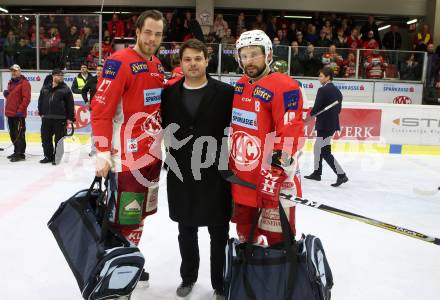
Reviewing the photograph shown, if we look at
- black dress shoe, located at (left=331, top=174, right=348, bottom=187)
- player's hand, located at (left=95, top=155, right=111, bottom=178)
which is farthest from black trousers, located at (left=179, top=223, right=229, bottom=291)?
black dress shoe, located at (left=331, top=174, right=348, bottom=187)

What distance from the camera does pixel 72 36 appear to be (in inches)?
352

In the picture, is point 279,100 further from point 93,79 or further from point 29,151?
point 29,151

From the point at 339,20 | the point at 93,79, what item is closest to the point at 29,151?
the point at 93,79

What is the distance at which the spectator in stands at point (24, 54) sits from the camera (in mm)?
9222

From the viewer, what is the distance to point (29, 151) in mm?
7629

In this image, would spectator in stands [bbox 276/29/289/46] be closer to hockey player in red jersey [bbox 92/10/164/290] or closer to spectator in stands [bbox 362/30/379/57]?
spectator in stands [bbox 362/30/379/57]

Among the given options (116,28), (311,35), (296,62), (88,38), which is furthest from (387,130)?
(116,28)

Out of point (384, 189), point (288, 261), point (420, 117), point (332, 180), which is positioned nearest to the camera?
point (288, 261)

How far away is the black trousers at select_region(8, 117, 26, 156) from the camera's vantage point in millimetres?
6764

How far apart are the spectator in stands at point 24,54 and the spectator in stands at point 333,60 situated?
5930mm

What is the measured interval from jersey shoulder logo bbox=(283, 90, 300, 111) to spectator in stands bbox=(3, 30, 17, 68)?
8.67m

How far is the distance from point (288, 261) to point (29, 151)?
670cm

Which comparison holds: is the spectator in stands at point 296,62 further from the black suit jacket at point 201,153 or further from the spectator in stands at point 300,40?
the black suit jacket at point 201,153

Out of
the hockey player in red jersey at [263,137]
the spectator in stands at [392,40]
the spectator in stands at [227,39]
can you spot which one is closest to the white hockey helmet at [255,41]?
the hockey player in red jersey at [263,137]
